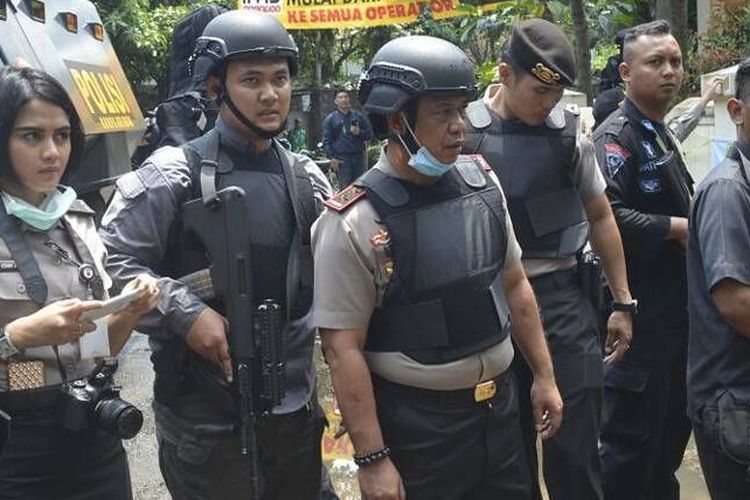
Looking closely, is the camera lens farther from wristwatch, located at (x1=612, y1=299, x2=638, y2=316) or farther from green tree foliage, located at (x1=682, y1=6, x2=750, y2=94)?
green tree foliage, located at (x1=682, y1=6, x2=750, y2=94)

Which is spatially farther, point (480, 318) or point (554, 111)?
point (554, 111)

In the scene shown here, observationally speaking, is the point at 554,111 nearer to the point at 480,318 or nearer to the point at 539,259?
the point at 539,259

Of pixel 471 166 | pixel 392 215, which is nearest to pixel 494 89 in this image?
pixel 471 166

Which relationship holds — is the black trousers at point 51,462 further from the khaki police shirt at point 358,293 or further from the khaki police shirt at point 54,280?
the khaki police shirt at point 358,293

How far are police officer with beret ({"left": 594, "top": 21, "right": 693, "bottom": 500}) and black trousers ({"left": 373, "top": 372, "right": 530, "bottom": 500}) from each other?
52.9 inches

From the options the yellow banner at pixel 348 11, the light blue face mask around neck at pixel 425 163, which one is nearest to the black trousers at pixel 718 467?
the light blue face mask around neck at pixel 425 163

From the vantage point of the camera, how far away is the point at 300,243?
2.96m

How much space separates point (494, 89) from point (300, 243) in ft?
3.86

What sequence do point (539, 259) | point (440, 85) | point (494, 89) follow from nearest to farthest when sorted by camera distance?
point (440, 85) → point (539, 259) → point (494, 89)

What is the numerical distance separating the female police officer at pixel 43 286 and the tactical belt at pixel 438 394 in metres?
0.67

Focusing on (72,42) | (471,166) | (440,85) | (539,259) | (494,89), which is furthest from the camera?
(72,42)

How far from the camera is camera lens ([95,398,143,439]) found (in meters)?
2.47

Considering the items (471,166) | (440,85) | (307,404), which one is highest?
(440,85)

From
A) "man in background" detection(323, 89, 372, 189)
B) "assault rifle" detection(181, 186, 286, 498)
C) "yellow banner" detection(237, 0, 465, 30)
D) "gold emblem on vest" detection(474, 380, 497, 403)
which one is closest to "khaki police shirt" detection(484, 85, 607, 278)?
"gold emblem on vest" detection(474, 380, 497, 403)
